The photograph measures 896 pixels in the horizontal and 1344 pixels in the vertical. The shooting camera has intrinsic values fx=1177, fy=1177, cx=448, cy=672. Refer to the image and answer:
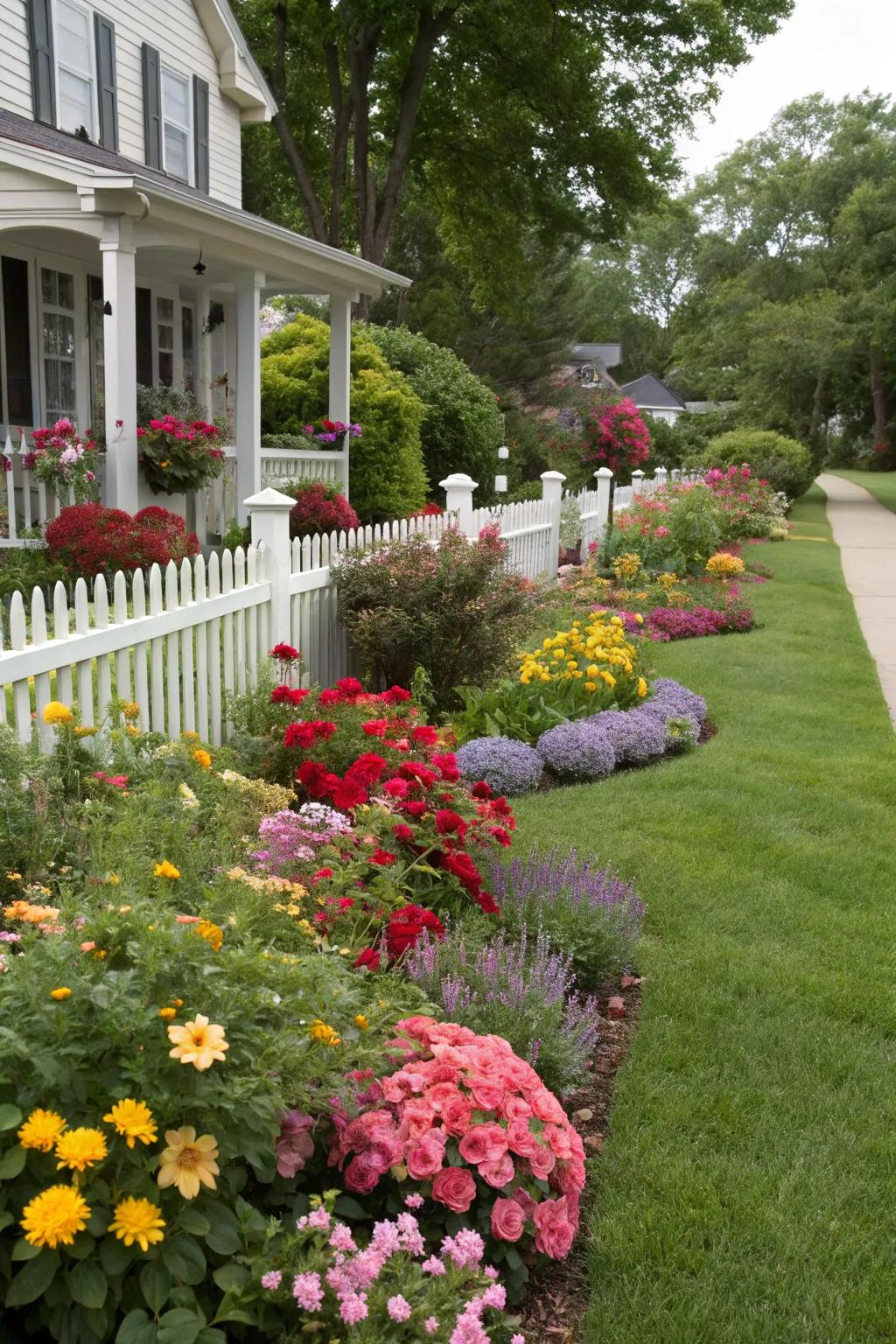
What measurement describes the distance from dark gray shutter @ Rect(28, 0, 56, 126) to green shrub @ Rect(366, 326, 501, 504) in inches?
254

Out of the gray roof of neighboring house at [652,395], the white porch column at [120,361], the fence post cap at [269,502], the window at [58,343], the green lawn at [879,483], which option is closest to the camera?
the fence post cap at [269,502]

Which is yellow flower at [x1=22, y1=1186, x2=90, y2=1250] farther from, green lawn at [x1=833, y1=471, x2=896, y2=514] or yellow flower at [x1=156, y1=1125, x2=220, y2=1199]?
green lawn at [x1=833, y1=471, x2=896, y2=514]

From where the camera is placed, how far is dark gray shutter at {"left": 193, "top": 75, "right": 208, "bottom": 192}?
14586 millimetres

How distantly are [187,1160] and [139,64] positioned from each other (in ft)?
45.9

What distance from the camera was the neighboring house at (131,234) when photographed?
29.8ft

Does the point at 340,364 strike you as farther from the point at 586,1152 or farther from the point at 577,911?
the point at 586,1152

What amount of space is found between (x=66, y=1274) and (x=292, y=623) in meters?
4.80

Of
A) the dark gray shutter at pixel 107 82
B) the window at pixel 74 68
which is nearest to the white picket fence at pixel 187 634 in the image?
the window at pixel 74 68

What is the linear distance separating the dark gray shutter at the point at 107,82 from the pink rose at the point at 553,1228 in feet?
41.7

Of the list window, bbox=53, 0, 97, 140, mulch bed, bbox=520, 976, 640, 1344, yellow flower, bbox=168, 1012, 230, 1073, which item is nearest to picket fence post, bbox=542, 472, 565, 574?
window, bbox=53, 0, 97, 140

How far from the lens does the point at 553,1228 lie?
2.53 meters

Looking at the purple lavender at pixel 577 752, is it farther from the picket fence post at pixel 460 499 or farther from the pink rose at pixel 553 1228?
the pink rose at pixel 553 1228

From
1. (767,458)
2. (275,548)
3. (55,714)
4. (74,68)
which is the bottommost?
(55,714)

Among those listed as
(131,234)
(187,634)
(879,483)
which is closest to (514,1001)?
(187,634)
